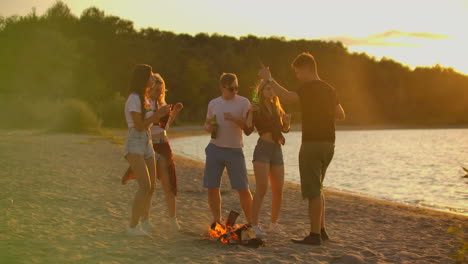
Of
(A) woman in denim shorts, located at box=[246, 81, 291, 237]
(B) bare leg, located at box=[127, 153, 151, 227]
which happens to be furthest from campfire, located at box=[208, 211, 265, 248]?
(B) bare leg, located at box=[127, 153, 151, 227]

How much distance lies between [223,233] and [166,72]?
185ft

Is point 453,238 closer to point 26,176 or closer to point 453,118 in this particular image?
point 26,176

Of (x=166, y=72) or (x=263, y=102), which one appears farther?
(x=166, y=72)

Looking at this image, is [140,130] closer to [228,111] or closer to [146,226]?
[228,111]

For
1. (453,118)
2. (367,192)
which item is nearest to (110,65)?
(367,192)

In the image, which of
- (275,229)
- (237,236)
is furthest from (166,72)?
(237,236)

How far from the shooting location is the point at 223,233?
229 inches

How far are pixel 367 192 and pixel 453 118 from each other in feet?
232

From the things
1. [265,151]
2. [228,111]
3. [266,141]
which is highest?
[228,111]

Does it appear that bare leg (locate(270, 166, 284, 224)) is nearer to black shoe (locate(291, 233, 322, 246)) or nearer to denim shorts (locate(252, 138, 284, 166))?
denim shorts (locate(252, 138, 284, 166))

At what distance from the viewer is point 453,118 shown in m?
78.9

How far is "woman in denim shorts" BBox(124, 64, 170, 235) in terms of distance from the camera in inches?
217

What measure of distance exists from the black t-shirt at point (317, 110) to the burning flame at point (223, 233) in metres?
1.21

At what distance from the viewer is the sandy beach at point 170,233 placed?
520 cm
